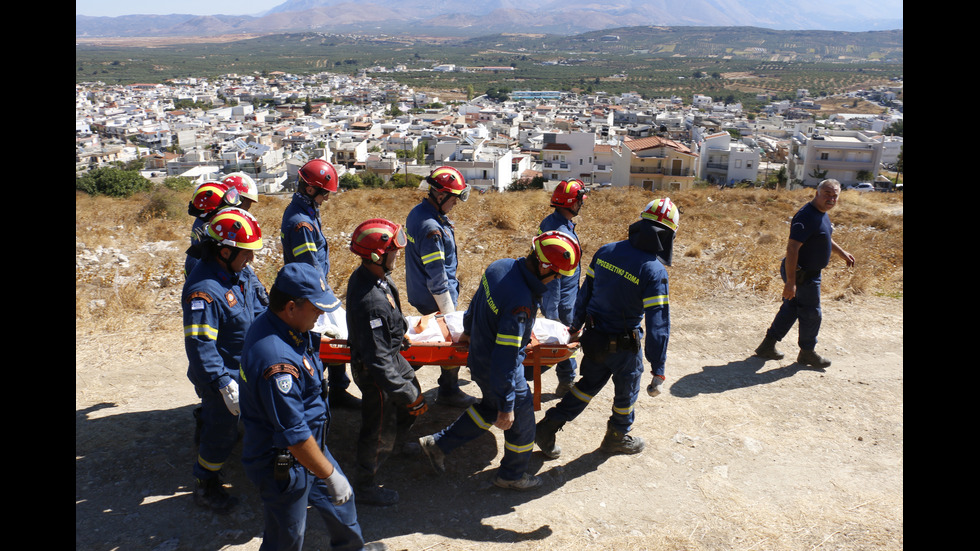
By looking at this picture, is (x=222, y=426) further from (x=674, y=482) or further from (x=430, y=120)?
(x=430, y=120)

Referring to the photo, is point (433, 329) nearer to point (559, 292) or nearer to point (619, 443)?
point (559, 292)

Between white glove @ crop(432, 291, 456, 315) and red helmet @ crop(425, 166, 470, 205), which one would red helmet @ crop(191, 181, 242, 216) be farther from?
white glove @ crop(432, 291, 456, 315)

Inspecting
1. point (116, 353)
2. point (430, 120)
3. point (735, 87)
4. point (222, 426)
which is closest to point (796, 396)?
point (222, 426)

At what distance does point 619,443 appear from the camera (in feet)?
16.6

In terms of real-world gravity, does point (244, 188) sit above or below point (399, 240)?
above

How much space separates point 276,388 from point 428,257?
2.46m

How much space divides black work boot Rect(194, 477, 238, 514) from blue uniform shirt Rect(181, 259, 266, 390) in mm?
773

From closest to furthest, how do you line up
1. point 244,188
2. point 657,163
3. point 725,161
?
point 244,188
point 657,163
point 725,161

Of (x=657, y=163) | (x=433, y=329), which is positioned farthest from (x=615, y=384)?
(x=657, y=163)

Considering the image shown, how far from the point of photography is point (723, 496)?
4.57m

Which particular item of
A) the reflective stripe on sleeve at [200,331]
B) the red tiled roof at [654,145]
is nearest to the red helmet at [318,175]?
the reflective stripe on sleeve at [200,331]

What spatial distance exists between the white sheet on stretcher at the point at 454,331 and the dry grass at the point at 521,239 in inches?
150

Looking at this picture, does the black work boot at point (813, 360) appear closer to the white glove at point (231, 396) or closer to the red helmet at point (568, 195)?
the red helmet at point (568, 195)

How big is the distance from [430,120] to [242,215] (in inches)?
4024
